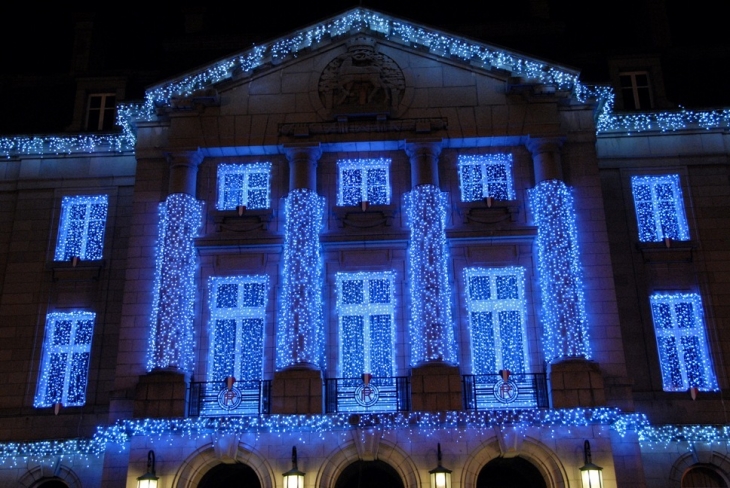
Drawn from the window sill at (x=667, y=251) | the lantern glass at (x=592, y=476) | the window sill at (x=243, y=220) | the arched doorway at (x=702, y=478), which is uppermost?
the window sill at (x=243, y=220)

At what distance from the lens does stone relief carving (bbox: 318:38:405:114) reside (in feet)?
78.2

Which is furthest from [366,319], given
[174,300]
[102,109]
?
[102,109]

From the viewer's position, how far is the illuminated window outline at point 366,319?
21.8m

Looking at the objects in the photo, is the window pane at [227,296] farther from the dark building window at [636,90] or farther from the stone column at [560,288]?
the dark building window at [636,90]

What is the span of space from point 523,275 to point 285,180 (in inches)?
265

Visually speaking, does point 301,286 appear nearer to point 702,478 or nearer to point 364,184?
point 364,184

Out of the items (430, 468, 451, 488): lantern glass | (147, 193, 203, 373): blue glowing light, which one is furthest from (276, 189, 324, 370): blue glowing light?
(430, 468, 451, 488): lantern glass

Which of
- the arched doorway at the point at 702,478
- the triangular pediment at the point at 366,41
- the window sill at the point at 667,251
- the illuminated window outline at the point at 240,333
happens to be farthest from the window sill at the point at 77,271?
the arched doorway at the point at 702,478

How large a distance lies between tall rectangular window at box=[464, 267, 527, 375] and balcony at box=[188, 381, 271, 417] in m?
5.22

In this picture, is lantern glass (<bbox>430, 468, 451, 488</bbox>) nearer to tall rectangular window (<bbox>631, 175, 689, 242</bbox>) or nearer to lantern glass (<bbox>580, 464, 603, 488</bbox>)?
lantern glass (<bbox>580, 464, 603, 488</bbox>)

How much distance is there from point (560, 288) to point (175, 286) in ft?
31.2

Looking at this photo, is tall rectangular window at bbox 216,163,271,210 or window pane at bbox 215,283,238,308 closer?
window pane at bbox 215,283,238,308

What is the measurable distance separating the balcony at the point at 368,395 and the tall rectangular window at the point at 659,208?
321 inches

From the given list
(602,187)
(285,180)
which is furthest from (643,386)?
(285,180)
